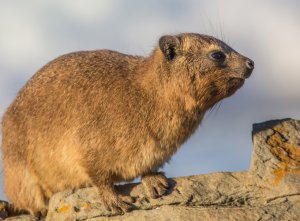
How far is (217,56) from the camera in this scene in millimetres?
12984

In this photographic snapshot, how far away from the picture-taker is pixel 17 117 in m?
14.3

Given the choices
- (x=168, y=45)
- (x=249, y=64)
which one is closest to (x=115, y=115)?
(x=168, y=45)

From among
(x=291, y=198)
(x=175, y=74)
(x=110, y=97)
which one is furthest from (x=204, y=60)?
(x=291, y=198)

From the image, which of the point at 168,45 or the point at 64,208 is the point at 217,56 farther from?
the point at 64,208

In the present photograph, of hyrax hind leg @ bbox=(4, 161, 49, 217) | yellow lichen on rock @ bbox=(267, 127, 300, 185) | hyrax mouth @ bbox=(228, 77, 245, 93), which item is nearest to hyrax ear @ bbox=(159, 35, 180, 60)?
hyrax mouth @ bbox=(228, 77, 245, 93)

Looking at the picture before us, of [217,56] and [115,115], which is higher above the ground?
[217,56]

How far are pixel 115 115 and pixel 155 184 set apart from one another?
1634 mm

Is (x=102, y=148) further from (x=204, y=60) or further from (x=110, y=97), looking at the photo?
(x=204, y=60)

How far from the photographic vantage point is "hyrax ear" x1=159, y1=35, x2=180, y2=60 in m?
13.2

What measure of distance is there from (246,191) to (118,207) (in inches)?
93.9

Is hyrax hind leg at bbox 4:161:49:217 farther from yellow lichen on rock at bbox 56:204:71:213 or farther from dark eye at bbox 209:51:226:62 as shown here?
dark eye at bbox 209:51:226:62

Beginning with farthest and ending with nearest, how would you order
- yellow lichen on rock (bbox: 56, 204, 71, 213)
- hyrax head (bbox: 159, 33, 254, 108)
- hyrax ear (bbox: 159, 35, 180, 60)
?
hyrax ear (bbox: 159, 35, 180, 60) → hyrax head (bbox: 159, 33, 254, 108) → yellow lichen on rock (bbox: 56, 204, 71, 213)

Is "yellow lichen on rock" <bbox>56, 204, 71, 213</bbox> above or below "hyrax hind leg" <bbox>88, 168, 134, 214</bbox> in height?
below

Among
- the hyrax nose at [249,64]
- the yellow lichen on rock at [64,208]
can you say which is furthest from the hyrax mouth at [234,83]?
the yellow lichen on rock at [64,208]
